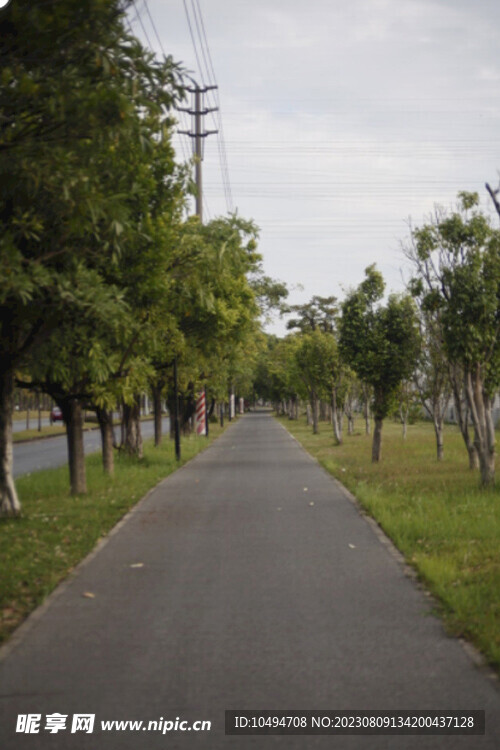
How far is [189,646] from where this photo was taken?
21.5 ft

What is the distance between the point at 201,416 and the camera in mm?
46750

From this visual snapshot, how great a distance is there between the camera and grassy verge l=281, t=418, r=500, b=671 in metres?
7.24

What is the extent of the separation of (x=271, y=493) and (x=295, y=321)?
242 ft

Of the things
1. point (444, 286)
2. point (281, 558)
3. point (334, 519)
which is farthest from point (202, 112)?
point (281, 558)

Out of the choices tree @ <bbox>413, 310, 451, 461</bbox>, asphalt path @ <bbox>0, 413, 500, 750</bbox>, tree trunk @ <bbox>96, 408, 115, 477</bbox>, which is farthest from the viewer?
tree @ <bbox>413, 310, 451, 461</bbox>

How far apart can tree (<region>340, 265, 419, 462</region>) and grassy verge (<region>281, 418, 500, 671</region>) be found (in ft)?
14.7

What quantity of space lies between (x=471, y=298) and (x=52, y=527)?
8.69m

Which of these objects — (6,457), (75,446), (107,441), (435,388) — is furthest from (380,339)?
(6,457)

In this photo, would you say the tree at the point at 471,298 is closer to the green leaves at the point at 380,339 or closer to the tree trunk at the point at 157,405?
the green leaves at the point at 380,339

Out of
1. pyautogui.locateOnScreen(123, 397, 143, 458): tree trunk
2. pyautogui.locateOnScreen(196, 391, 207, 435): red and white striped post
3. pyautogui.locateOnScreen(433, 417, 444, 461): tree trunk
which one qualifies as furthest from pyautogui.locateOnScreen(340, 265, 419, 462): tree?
pyautogui.locateOnScreen(196, 391, 207, 435): red and white striped post

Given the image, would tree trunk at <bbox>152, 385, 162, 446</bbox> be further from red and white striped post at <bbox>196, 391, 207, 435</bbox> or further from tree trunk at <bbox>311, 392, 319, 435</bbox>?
tree trunk at <bbox>311, 392, 319, 435</bbox>

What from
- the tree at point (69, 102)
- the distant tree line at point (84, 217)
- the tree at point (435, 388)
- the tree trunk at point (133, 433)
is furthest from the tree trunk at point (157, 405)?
the tree at point (69, 102)

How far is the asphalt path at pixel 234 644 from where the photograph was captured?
510 cm

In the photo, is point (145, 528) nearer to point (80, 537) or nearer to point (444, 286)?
point (80, 537)
